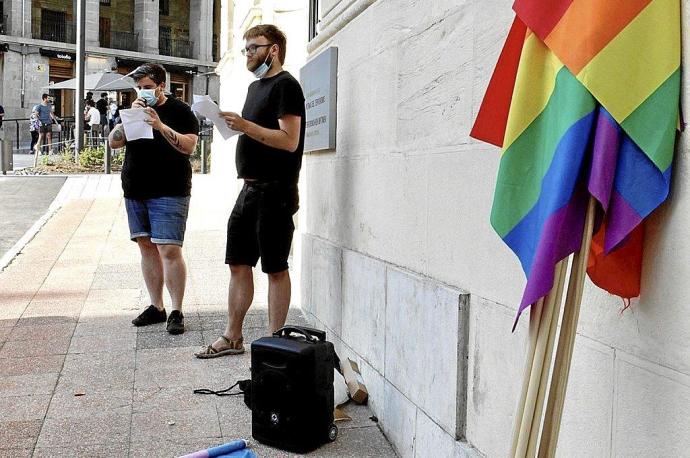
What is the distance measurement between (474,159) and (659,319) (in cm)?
132

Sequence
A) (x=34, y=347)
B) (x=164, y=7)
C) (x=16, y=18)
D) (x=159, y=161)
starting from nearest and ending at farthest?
(x=34, y=347)
(x=159, y=161)
(x=16, y=18)
(x=164, y=7)

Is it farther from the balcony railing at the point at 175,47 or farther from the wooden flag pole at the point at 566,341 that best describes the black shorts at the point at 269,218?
the balcony railing at the point at 175,47

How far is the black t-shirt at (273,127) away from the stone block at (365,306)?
2.25 ft

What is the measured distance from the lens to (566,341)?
78.0 inches

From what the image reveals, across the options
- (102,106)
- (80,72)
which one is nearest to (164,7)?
(102,106)

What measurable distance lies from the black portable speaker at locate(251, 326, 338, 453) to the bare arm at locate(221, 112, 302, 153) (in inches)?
55.4

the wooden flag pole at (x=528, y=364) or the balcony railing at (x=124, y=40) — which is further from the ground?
the balcony railing at (x=124, y=40)

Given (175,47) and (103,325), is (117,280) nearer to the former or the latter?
(103,325)

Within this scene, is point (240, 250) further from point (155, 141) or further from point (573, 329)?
point (573, 329)

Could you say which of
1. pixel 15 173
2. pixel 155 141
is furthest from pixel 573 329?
pixel 15 173

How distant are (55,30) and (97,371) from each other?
49.2 metres

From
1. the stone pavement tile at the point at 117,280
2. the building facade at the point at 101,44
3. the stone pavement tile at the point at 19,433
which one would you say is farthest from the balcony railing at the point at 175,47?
the stone pavement tile at the point at 19,433

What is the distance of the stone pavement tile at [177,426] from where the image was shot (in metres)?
4.11

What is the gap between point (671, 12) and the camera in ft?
6.19
